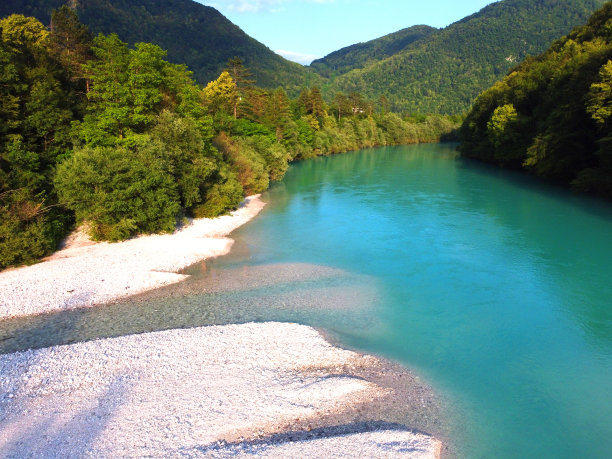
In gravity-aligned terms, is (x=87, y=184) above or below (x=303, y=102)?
below

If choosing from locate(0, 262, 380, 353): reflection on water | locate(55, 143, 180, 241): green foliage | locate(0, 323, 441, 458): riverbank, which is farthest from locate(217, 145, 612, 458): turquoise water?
locate(55, 143, 180, 241): green foliage

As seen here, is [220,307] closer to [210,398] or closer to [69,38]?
[210,398]

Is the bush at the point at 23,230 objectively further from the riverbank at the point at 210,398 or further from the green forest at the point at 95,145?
the riverbank at the point at 210,398

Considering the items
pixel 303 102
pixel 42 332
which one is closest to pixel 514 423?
pixel 42 332

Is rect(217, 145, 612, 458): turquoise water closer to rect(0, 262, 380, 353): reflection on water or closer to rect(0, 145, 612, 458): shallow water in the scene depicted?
rect(0, 145, 612, 458): shallow water

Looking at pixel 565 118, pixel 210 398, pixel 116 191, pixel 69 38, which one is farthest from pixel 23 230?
pixel 565 118

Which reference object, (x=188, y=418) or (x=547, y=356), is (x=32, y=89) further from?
(x=547, y=356)
